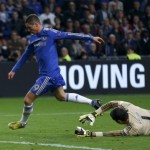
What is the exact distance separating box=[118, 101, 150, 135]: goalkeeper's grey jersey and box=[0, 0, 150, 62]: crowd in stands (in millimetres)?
10824

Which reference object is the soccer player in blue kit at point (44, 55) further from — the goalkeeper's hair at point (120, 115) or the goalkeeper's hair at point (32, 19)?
the goalkeeper's hair at point (120, 115)

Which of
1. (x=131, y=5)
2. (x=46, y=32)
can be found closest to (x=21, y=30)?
(x=131, y=5)

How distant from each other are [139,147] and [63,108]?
844 cm

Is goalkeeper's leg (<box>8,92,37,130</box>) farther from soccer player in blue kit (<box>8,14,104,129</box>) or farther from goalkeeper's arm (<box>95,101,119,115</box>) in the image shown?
goalkeeper's arm (<box>95,101,119,115</box>)

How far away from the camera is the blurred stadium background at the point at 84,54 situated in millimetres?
21344

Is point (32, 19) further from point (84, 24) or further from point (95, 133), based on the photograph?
point (84, 24)

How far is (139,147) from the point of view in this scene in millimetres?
12164

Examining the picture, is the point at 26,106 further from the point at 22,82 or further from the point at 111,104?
the point at 22,82

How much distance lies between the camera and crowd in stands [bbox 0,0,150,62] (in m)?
24.9

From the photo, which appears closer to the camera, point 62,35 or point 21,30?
point 62,35

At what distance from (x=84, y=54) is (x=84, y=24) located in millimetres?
2107

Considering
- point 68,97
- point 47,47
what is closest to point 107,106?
point 68,97

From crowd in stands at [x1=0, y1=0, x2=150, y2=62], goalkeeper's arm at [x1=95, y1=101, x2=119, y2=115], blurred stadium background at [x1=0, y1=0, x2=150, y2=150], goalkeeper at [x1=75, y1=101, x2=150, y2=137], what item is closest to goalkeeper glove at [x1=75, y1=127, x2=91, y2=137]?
goalkeeper at [x1=75, y1=101, x2=150, y2=137]

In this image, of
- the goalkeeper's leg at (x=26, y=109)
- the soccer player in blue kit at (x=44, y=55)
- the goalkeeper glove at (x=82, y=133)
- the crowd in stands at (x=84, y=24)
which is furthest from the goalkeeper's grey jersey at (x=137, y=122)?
the crowd in stands at (x=84, y=24)
